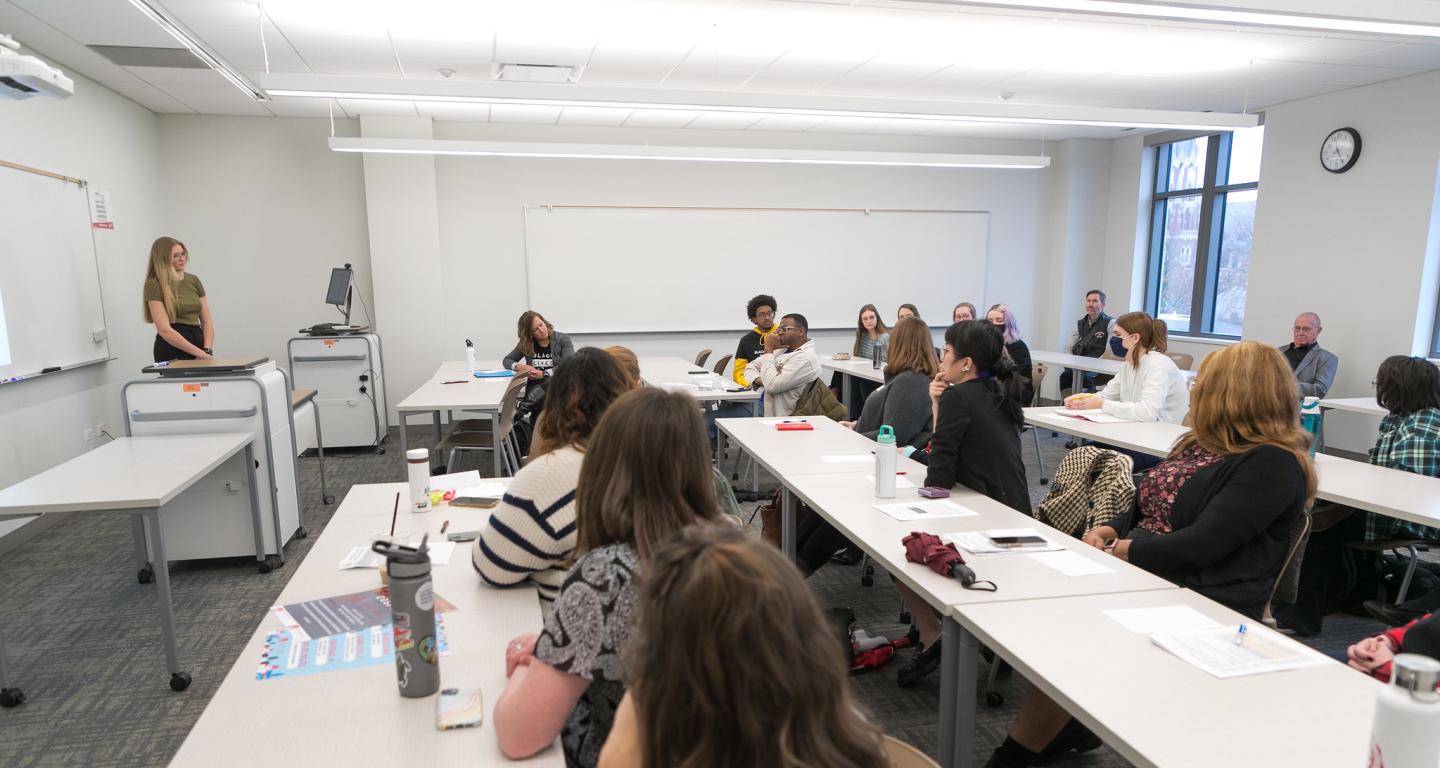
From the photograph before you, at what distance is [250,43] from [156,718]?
159 inches

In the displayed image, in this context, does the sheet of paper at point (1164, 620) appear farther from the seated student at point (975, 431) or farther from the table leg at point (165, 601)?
the table leg at point (165, 601)

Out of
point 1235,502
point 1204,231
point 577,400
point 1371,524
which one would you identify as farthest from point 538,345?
point 1204,231

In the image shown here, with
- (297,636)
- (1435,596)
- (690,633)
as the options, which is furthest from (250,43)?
(1435,596)

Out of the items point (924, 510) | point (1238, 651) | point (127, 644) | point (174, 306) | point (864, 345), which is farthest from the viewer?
point (864, 345)

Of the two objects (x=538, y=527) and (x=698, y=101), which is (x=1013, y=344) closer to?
(x=698, y=101)

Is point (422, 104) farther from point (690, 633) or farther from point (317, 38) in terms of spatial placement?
point (690, 633)

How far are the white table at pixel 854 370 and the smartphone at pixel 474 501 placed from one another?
3.82m

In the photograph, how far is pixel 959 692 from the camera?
1878 millimetres

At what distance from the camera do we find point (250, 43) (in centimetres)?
484

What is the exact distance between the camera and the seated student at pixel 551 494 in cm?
174

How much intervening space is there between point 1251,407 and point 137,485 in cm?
361

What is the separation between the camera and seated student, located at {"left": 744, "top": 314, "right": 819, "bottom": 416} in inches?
201

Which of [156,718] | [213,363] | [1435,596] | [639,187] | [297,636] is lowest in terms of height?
[156,718]

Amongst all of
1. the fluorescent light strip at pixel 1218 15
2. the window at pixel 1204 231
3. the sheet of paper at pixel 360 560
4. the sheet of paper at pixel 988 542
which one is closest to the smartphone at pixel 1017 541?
the sheet of paper at pixel 988 542
